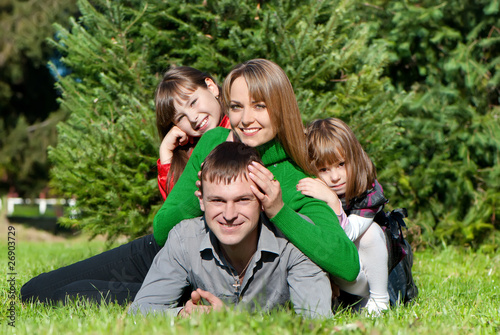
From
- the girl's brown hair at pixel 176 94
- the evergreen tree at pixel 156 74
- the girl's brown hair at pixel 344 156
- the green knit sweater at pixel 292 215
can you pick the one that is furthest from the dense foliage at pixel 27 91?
the green knit sweater at pixel 292 215

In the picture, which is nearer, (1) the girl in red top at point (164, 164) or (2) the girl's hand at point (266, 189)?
(2) the girl's hand at point (266, 189)

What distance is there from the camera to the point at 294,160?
3002mm

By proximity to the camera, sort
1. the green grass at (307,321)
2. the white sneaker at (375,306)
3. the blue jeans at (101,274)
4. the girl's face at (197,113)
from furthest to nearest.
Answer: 1. the girl's face at (197,113)
2. the blue jeans at (101,274)
3. the white sneaker at (375,306)
4. the green grass at (307,321)

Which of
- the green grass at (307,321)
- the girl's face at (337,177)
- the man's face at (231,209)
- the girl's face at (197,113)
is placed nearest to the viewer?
the green grass at (307,321)

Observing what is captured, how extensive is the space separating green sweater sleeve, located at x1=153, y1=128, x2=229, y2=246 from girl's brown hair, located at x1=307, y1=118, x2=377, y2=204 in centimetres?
68

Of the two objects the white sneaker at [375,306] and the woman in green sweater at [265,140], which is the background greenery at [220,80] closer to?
the woman in green sweater at [265,140]

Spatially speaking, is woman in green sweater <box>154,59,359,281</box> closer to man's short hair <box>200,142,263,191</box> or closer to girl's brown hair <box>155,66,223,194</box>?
man's short hair <box>200,142,263,191</box>

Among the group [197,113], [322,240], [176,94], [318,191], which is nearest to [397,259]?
[318,191]

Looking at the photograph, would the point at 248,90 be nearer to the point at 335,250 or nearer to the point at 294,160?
the point at 294,160

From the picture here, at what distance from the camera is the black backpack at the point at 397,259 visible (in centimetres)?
332

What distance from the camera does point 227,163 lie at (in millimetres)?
2559

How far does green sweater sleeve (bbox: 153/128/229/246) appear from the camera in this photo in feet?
9.45

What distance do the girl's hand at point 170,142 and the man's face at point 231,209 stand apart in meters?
1.06

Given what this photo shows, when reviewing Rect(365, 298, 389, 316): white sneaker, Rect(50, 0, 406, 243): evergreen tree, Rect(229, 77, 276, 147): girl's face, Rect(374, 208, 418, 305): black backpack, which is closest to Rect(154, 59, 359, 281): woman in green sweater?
Rect(229, 77, 276, 147): girl's face
